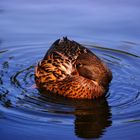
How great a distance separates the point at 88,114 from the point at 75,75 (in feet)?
3.28

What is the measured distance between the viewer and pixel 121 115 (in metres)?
6.29

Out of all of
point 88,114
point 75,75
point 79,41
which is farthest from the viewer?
point 79,41

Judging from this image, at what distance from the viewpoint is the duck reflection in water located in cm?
598

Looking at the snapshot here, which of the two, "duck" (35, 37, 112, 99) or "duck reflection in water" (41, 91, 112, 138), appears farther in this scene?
"duck" (35, 37, 112, 99)

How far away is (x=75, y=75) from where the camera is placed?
7.25 metres

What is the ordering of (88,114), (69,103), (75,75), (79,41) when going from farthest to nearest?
(79,41) < (75,75) < (69,103) < (88,114)

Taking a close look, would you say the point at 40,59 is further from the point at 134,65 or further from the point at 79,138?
the point at 79,138

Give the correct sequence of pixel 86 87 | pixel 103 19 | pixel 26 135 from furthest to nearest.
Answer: pixel 103 19 < pixel 86 87 < pixel 26 135

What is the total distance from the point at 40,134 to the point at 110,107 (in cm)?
129

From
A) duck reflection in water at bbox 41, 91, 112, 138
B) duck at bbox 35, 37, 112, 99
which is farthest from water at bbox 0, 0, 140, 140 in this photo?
duck at bbox 35, 37, 112, 99

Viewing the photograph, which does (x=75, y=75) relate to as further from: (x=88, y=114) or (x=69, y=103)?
(x=88, y=114)

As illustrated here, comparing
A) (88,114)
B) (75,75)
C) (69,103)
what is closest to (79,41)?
(75,75)

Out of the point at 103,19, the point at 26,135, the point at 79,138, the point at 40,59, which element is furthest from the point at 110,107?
the point at 103,19

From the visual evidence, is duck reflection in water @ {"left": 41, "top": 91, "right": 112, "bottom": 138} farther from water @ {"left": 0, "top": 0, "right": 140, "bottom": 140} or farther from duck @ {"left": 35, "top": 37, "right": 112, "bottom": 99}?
duck @ {"left": 35, "top": 37, "right": 112, "bottom": 99}
